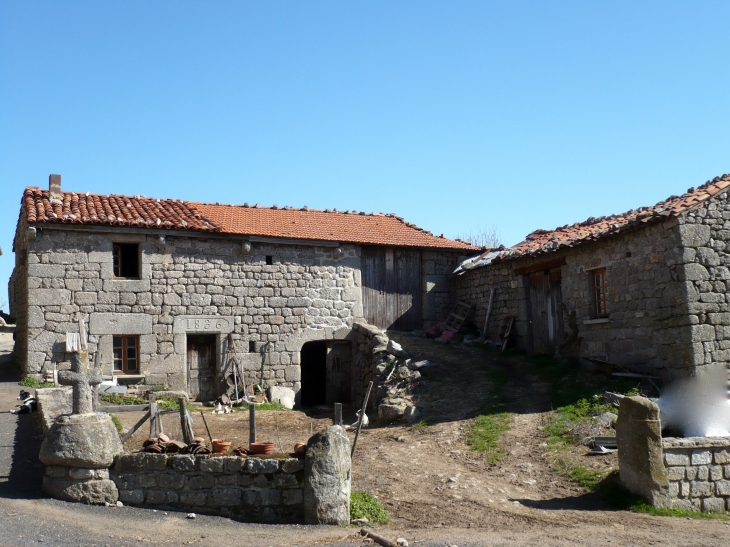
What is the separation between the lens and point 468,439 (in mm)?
11547

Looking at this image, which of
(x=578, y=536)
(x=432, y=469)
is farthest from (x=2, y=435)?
(x=578, y=536)

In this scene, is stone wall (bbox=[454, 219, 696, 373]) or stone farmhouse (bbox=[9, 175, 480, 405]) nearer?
stone wall (bbox=[454, 219, 696, 373])

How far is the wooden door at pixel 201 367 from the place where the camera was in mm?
16141

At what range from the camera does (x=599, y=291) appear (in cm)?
1455

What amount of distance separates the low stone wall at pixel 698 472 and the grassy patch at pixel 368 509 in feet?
11.8

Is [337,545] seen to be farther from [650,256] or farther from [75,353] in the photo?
[650,256]

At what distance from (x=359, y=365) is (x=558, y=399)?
562cm

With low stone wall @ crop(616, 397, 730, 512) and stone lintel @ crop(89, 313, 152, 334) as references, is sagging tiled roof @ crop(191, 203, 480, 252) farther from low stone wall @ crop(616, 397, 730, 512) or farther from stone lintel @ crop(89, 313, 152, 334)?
low stone wall @ crop(616, 397, 730, 512)

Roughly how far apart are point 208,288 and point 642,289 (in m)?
9.39

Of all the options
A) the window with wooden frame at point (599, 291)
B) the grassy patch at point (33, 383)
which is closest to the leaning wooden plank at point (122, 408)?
the grassy patch at point (33, 383)

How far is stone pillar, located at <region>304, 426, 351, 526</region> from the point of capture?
23.6 ft

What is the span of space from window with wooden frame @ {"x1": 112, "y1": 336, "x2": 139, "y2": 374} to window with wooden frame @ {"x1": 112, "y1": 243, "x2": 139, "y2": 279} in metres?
1.41

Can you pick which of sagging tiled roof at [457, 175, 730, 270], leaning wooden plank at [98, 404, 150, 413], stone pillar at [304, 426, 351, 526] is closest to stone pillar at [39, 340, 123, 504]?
stone pillar at [304, 426, 351, 526]

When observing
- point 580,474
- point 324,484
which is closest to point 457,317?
point 580,474
